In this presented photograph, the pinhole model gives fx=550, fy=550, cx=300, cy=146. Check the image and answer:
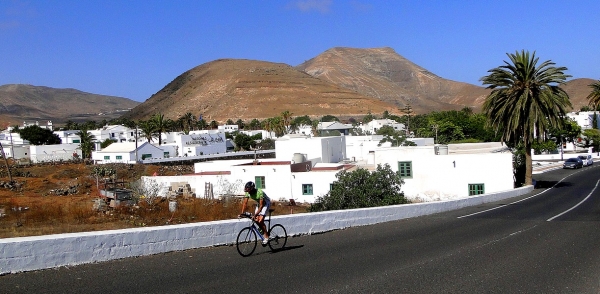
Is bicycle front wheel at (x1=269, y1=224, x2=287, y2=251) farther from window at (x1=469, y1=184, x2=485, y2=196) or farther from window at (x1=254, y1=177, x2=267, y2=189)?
window at (x1=254, y1=177, x2=267, y2=189)

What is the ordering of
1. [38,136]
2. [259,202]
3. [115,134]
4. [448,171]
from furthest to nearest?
[115,134]
[38,136]
[448,171]
[259,202]

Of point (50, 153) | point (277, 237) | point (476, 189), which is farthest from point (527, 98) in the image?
point (50, 153)

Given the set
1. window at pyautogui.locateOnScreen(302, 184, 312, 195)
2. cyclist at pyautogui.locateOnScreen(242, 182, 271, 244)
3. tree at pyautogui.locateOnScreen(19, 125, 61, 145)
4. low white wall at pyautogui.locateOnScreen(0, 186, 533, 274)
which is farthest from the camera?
tree at pyautogui.locateOnScreen(19, 125, 61, 145)

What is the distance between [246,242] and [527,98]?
3040 centimetres

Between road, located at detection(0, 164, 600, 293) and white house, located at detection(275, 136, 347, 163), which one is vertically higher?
white house, located at detection(275, 136, 347, 163)

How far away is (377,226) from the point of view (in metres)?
15.9

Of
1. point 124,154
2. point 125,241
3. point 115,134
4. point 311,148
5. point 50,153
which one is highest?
point 115,134

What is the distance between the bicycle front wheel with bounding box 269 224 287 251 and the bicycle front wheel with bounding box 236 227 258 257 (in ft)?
1.92

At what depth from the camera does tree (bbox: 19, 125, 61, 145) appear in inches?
3797

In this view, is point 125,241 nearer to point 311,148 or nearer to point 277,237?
point 277,237

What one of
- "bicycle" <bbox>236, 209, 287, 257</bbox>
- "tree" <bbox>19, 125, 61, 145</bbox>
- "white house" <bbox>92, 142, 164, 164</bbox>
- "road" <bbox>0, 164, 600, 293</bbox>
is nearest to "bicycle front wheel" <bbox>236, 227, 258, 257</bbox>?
"bicycle" <bbox>236, 209, 287, 257</bbox>

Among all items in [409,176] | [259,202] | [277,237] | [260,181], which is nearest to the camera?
[259,202]

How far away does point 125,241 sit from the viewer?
1027 cm

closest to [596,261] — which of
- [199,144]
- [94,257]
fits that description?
[94,257]
